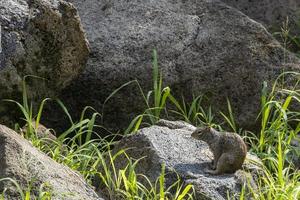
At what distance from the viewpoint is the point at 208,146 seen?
6.82 meters

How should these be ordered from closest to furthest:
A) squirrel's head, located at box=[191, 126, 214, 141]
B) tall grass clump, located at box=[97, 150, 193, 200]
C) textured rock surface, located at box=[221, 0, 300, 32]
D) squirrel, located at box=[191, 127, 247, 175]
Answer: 1. tall grass clump, located at box=[97, 150, 193, 200]
2. squirrel, located at box=[191, 127, 247, 175]
3. squirrel's head, located at box=[191, 126, 214, 141]
4. textured rock surface, located at box=[221, 0, 300, 32]

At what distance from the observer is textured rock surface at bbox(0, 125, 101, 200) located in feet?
18.5

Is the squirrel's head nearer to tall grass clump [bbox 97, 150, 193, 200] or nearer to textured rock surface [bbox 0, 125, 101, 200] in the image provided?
tall grass clump [bbox 97, 150, 193, 200]

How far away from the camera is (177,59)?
8.17m

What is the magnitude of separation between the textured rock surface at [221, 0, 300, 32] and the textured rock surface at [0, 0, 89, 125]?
2628 millimetres

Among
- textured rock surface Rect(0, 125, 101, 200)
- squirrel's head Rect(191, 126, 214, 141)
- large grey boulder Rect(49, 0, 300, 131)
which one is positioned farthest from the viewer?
large grey boulder Rect(49, 0, 300, 131)

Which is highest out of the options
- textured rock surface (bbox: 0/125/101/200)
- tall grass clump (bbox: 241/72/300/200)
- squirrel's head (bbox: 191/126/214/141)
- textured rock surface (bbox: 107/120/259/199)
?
textured rock surface (bbox: 0/125/101/200)

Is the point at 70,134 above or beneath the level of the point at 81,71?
beneath

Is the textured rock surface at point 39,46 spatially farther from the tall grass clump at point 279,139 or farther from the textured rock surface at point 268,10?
the textured rock surface at point 268,10

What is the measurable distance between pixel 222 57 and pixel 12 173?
3.06 m

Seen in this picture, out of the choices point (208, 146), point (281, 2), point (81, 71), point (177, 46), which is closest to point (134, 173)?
point (208, 146)

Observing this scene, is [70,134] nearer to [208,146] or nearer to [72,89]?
[72,89]

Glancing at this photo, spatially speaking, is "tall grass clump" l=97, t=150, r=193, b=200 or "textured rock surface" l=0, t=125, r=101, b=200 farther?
"tall grass clump" l=97, t=150, r=193, b=200

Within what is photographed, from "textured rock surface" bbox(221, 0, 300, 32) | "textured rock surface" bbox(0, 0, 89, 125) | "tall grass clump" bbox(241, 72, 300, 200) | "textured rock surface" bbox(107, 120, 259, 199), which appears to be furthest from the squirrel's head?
"textured rock surface" bbox(221, 0, 300, 32)
